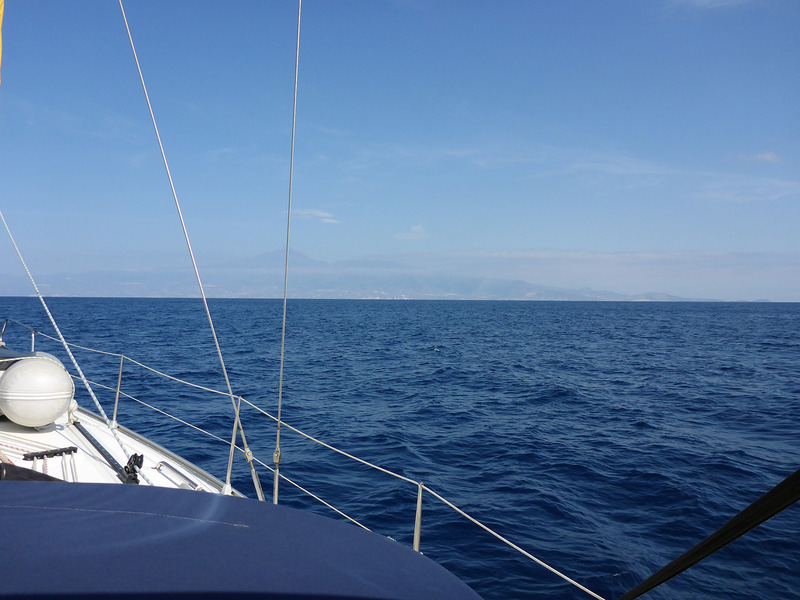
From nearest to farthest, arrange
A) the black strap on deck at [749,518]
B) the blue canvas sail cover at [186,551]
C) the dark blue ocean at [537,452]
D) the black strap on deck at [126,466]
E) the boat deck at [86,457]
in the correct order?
the black strap on deck at [749,518] → the blue canvas sail cover at [186,551] → the black strap on deck at [126,466] → the boat deck at [86,457] → the dark blue ocean at [537,452]

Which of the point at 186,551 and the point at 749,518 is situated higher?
the point at 749,518

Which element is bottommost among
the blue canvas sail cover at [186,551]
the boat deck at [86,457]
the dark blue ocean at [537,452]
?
the dark blue ocean at [537,452]

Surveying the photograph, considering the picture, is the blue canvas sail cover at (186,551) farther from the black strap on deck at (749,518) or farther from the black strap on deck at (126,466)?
the black strap on deck at (126,466)

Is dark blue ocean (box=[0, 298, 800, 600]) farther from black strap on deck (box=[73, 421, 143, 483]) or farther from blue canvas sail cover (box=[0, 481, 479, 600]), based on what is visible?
blue canvas sail cover (box=[0, 481, 479, 600])

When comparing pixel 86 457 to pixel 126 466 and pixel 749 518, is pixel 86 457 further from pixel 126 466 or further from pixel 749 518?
pixel 749 518

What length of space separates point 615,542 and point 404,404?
23.4 feet

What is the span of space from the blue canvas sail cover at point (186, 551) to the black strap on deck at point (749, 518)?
0.92 m

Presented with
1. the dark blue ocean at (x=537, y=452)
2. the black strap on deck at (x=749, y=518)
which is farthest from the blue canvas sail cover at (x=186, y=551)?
the dark blue ocean at (x=537, y=452)

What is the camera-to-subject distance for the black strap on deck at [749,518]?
75 centimetres

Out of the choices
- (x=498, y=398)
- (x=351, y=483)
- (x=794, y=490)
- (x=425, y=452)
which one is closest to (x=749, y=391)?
(x=498, y=398)

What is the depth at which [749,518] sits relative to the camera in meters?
0.85

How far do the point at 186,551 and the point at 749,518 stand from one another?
157 centimetres

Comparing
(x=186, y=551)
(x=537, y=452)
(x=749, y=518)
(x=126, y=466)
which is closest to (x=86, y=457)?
(x=126, y=466)

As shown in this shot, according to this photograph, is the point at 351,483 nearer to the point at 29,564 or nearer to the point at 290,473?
the point at 290,473
